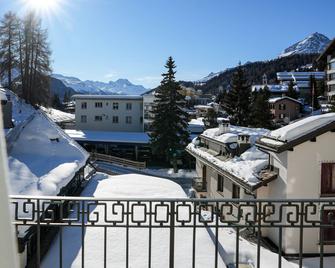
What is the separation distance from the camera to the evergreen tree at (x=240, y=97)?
36.1 meters

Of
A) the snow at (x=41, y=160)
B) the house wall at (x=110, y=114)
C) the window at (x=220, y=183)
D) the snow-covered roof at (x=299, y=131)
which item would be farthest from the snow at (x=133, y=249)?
the house wall at (x=110, y=114)

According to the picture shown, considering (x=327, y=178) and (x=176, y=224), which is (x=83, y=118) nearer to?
(x=327, y=178)

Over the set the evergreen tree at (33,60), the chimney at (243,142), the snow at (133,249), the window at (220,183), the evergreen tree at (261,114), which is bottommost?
the window at (220,183)

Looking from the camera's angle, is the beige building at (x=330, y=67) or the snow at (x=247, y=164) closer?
the snow at (x=247, y=164)

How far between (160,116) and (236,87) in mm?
7378

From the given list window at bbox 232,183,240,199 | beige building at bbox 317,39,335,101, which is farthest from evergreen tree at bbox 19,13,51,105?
beige building at bbox 317,39,335,101

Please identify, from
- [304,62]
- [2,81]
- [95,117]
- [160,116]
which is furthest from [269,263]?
[304,62]

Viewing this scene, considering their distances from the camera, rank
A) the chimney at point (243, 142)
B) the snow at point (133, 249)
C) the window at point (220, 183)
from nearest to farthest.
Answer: the snow at point (133, 249) < the chimney at point (243, 142) < the window at point (220, 183)

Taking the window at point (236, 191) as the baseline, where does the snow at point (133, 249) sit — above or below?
above

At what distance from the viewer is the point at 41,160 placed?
15.4m

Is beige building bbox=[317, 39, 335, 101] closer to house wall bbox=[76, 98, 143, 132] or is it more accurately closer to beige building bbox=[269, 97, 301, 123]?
beige building bbox=[269, 97, 301, 123]

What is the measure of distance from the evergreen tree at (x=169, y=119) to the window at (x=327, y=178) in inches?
865

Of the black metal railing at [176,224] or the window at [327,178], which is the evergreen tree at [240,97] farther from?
the window at [327,178]

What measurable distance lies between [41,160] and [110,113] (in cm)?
3020
